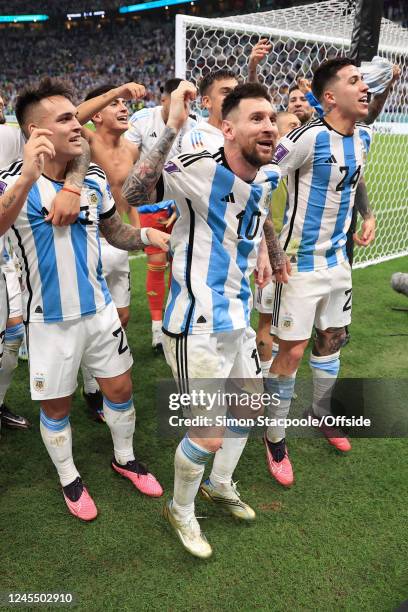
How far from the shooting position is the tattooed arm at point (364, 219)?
3.33 m

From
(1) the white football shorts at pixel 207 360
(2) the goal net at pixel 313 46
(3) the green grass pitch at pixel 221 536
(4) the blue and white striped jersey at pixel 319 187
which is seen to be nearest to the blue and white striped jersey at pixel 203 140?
(4) the blue and white striped jersey at pixel 319 187

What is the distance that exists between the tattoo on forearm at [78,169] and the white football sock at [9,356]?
1310 millimetres

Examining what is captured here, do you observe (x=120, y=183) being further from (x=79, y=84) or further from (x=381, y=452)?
(x=79, y=84)

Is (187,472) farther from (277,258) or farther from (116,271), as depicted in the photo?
(116,271)

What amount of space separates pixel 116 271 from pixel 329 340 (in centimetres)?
145

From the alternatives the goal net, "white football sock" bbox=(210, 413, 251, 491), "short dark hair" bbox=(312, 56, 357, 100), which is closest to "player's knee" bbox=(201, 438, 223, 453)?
"white football sock" bbox=(210, 413, 251, 491)

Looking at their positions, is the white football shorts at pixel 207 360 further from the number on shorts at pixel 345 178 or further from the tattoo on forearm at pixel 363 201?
the tattoo on forearm at pixel 363 201

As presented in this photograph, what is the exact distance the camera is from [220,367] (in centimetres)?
228

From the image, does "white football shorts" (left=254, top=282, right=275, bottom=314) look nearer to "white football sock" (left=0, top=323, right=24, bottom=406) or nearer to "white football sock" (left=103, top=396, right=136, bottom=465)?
"white football sock" (left=103, top=396, right=136, bottom=465)

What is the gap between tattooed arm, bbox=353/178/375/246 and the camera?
3326mm

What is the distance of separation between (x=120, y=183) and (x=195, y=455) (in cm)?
205

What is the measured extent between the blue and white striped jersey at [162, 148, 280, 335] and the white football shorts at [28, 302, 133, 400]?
377mm

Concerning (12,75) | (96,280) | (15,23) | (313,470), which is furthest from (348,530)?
(15,23)

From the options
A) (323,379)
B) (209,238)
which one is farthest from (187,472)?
(323,379)
